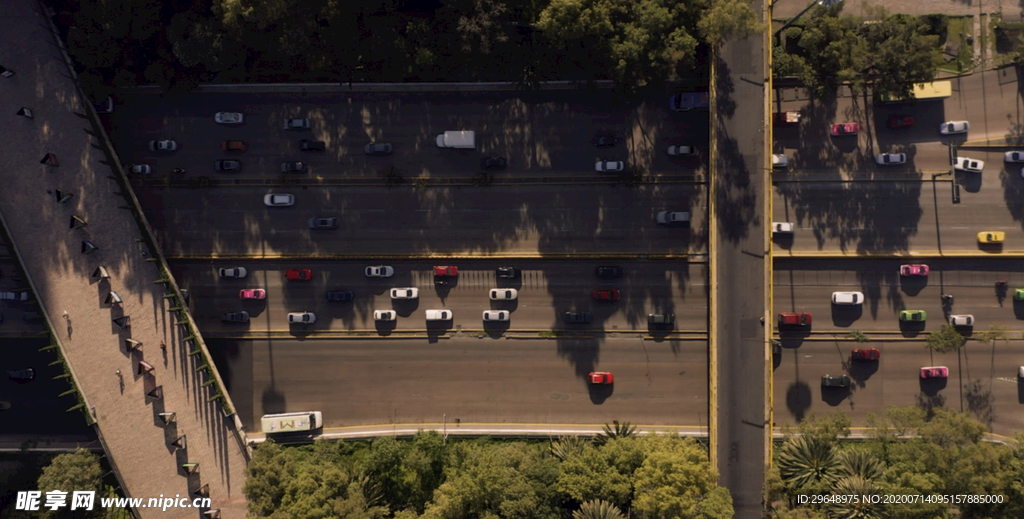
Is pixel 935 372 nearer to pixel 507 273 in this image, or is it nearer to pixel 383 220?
pixel 507 273

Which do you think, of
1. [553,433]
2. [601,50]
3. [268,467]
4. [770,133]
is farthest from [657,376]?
[268,467]

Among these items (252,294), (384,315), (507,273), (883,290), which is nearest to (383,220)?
(384,315)

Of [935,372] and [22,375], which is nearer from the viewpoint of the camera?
[22,375]

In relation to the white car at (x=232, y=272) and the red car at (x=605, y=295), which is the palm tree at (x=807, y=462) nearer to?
the red car at (x=605, y=295)

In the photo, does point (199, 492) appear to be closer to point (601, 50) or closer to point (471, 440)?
point (471, 440)

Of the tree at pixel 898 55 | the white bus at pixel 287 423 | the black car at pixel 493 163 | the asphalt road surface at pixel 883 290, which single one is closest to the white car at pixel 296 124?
the black car at pixel 493 163

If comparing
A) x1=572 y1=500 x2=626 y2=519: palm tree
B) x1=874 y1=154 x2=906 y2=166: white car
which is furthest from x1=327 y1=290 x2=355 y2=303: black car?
x1=874 y1=154 x2=906 y2=166: white car
